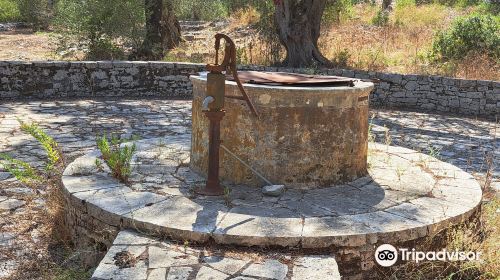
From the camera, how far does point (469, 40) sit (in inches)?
474

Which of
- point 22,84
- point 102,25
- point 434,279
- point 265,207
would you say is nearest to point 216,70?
point 265,207

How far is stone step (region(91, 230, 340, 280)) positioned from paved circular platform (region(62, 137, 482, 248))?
0.34 ft

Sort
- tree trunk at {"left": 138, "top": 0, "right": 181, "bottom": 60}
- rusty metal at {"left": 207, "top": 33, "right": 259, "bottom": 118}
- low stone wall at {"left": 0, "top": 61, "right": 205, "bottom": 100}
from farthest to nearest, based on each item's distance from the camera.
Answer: tree trunk at {"left": 138, "top": 0, "right": 181, "bottom": 60} → low stone wall at {"left": 0, "top": 61, "right": 205, "bottom": 100} → rusty metal at {"left": 207, "top": 33, "right": 259, "bottom": 118}

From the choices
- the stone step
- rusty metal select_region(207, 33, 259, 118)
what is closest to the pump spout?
rusty metal select_region(207, 33, 259, 118)

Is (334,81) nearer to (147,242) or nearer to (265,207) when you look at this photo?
(265,207)

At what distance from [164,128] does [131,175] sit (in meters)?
3.62

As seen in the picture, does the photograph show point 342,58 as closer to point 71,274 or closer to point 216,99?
point 216,99

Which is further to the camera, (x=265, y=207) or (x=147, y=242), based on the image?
(x=265, y=207)

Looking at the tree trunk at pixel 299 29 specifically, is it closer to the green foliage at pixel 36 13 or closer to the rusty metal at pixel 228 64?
the rusty metal at pixel 228 64

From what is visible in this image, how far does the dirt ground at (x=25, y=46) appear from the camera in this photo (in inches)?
582

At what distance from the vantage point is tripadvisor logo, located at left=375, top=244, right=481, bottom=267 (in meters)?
3.50

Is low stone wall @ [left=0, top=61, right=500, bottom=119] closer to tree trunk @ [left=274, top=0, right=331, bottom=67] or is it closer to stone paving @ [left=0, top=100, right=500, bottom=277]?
stone paving @ [left=0, top=100, right=500, bottom=277]

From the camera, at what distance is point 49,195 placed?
14.9 ft

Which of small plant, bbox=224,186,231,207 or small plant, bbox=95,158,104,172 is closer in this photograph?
small plant, bbox=224,186,231,207
